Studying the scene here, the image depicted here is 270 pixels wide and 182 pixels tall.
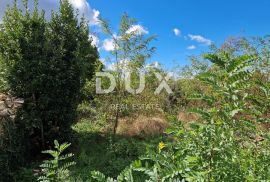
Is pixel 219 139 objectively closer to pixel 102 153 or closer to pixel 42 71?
pixel 42 71

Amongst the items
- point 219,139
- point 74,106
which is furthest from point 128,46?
point 219,139

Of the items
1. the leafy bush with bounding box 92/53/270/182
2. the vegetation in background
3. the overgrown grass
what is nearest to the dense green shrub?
the vegetation in background

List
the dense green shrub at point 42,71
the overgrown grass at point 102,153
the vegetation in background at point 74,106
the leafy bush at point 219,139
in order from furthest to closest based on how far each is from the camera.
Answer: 1. the dense green shrub at point 42,71
2. the overgrown grass at point 102,153
3. the vegetation in background at point 74,106
4. the leafy bush at point 219,139

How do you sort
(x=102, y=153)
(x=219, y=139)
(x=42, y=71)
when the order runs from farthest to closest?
(x=102, y=153) → (x=42, y=71) → (x=219, y=139)

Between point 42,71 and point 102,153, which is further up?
point 42,71

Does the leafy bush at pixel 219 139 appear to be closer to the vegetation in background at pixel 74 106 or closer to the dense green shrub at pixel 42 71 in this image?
the vegetation in background at pixel 74 106

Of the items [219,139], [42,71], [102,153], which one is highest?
[42,71]

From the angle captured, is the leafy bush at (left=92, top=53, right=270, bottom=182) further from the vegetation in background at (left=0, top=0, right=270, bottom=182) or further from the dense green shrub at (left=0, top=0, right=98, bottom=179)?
the dense green shrub at (left=0, top=0, right=98, bottom=179)

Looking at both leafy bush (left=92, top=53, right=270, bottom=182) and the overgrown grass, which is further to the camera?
the overgrown grass

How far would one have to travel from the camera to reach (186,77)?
14.5 m

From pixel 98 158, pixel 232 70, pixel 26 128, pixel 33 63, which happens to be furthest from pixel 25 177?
pixel 232 70

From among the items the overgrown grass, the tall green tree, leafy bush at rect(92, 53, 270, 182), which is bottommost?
the overgrown grass

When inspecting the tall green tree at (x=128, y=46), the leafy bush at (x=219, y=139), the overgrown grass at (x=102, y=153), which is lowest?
the overgrown grass at (x=102, y=153)

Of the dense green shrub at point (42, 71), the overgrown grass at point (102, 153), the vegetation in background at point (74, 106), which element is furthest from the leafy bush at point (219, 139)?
the dense green shrub at point (42, 71)
